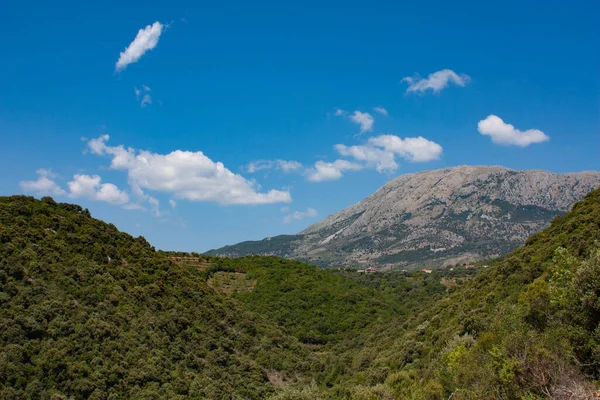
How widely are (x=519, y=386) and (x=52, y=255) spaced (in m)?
35.9

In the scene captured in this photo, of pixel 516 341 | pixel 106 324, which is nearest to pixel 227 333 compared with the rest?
pixel 106 324

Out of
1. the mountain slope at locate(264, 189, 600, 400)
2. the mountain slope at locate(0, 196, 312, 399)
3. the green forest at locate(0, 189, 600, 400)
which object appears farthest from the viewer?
the mountain slope at locate(0, 196, 312, 399)

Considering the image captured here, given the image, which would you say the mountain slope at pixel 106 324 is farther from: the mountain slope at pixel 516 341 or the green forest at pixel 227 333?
the mountain slope at pixel 516 341

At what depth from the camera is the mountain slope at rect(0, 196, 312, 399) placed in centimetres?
2670

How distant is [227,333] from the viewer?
47.6m

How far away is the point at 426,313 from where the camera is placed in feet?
192

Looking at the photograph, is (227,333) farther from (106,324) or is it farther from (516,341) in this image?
(516,341)

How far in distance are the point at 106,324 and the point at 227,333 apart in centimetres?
1780

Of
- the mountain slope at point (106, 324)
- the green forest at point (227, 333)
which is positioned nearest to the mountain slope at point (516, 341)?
the green forest at point (227, 333)

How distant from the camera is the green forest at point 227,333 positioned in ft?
60.1

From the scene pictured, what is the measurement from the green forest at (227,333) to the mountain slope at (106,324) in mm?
118

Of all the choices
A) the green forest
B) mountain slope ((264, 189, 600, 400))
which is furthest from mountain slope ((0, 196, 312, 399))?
mountain slope ((264, 189, 600, 400))

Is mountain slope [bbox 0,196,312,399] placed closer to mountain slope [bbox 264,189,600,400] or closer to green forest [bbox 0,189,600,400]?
green forest [bbox 0,189,600,400]

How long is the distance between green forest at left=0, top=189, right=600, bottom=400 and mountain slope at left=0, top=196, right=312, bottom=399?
0.39 ft
